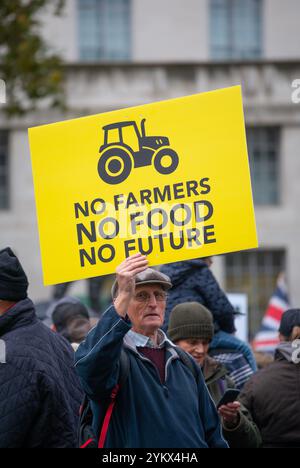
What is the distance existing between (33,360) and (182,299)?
237 cm

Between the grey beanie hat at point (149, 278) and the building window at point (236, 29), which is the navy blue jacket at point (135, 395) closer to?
the grey beanie hat at point (149, 278)

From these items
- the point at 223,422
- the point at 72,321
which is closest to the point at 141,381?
the point at 223,422

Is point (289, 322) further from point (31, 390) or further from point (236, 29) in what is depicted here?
point (236, 29)

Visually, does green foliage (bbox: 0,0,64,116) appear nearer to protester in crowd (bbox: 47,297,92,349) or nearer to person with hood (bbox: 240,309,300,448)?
protester in crowd (bbox: 47,297,92,349)

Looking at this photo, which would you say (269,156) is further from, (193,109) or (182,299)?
(193,109)

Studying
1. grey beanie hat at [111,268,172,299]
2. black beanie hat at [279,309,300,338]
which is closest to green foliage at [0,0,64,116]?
black beanie hat at [279,309,300,338]

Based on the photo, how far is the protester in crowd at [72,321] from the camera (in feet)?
26.7

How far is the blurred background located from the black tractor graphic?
19.8m

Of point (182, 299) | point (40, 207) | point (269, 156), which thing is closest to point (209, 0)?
point (269, 156)

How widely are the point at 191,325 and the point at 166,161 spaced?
3.73 ft

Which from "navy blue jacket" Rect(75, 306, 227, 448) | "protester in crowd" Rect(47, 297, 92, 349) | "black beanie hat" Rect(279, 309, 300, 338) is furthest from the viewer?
"protester in crowd" Rect(47, 297, 92, 349)

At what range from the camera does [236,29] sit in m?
27.3

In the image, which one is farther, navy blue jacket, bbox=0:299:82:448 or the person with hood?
the person with hood

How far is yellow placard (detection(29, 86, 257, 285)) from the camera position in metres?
5.46
